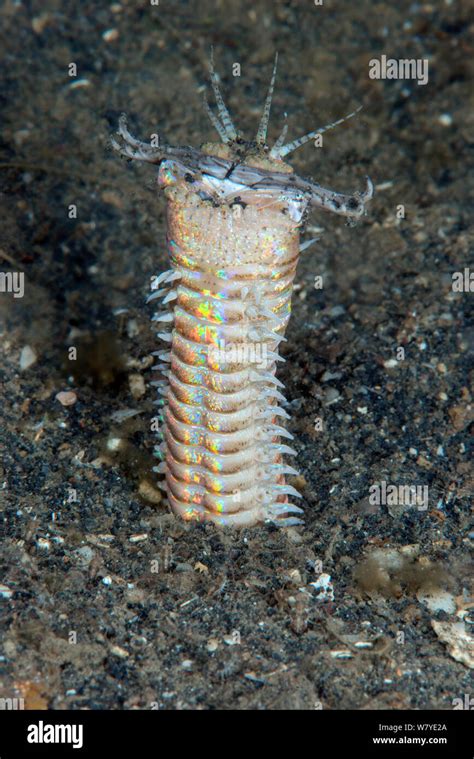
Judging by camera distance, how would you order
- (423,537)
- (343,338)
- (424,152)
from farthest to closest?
(424,152), (343,338), (423,537)

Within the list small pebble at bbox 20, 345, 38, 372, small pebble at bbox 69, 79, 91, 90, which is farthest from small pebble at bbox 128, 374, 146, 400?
small pebble at bbox 69, 79, 91, 90

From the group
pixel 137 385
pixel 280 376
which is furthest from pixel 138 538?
pixel 280 376

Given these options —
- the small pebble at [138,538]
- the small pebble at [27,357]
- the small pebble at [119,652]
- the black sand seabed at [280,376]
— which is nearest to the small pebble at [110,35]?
the black sand seabed at [280,376]

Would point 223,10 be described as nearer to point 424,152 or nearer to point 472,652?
point 424,152

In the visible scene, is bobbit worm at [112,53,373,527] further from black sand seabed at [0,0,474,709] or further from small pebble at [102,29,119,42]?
small pebble at [102,29,119,42]
